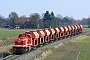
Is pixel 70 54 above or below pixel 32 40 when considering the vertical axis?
below

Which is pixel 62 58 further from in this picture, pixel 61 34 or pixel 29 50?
pixel 61 34

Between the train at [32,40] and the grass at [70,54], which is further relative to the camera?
the train at [32,40]

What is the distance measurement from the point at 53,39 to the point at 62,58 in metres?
24.7

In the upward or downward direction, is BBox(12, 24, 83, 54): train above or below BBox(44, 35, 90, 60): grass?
above

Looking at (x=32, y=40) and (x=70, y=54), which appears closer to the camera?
(x=70, y=54)

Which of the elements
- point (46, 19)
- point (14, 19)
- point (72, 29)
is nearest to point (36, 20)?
point (46, 19)

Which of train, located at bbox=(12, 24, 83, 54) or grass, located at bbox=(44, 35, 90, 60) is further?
train, located at bbox=(12, 24, 83, 54)

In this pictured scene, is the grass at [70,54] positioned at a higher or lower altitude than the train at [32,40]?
lower

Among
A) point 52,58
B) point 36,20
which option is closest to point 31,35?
point 52,58

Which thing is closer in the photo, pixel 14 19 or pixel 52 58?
pixel 52 58

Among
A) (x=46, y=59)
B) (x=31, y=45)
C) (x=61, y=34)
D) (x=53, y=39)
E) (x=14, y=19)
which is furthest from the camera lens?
(x=14, y=19)

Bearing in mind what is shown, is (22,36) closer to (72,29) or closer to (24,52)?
(24,52)

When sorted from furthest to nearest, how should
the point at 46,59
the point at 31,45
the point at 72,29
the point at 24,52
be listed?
the point at 72,29, the point at 31,45, the point at 24,52, the point at 46,59

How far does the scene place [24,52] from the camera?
3369 centimetres
